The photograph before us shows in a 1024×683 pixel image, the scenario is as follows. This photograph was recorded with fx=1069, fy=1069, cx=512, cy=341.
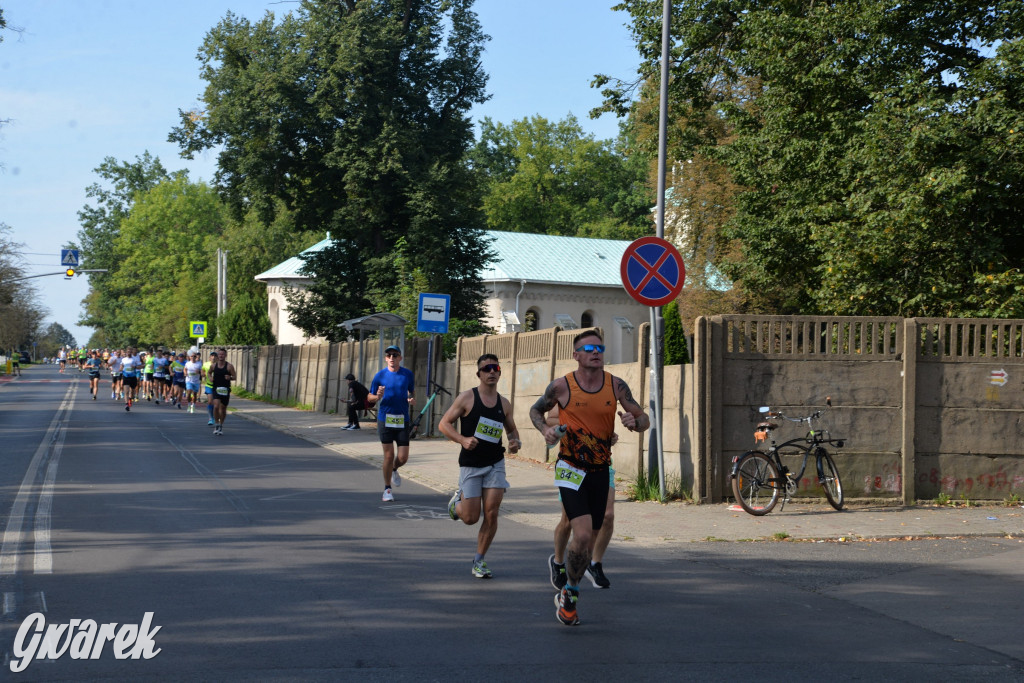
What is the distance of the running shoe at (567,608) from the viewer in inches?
265

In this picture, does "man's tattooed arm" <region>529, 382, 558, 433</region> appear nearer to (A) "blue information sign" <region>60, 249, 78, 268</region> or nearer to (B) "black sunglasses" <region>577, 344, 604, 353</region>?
(B) "black sunglasses" <region>577, 344, 604, 353</region>

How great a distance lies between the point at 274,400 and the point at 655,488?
31.3 metres

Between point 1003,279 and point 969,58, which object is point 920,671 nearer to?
point 1003,279

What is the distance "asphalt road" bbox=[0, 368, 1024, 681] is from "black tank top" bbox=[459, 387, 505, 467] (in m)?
0.92

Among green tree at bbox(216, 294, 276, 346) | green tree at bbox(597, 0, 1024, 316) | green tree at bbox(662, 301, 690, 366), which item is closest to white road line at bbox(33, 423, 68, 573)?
green tree at bbox(597, 0, 1024, 316)

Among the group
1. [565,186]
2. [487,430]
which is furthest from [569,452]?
[565,186]

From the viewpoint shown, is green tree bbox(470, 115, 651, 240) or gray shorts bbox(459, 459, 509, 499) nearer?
gray shorts bbox(459, 459, 509, 499)

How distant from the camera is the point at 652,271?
42.3 feet

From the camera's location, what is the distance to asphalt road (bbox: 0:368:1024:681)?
5.84 meters

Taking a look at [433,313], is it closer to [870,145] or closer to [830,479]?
[870,145]

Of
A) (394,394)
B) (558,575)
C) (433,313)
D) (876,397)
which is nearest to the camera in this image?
(558,575)

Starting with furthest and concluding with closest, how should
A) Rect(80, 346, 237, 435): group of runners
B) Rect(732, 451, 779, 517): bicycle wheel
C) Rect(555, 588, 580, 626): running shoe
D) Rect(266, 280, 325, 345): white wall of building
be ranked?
Rect(266, 280, 325, 345): white wall of building, Rect(80, 346, 237, 435): group of runners, Rect(732, 451, 779, 517): bicycle wheel, Rect(555, 588, 580, 626): running shoe

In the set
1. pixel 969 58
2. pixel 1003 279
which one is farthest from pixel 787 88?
pixel 1003 279

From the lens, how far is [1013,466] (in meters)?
13.2
